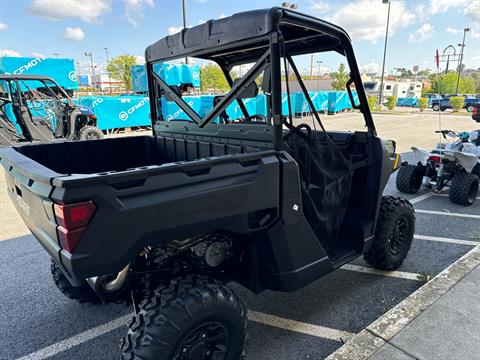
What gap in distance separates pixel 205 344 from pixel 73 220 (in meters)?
1.03

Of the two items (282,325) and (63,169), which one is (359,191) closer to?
(282,325)

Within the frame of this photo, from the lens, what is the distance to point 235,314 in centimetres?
197

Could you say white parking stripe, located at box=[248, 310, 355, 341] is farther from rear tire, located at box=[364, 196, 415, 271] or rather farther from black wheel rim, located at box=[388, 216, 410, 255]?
black wheel rim, located at box=[388, 216, 410, 255]

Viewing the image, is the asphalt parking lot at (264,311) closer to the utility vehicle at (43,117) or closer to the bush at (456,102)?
the utility vehicle at (43,117)

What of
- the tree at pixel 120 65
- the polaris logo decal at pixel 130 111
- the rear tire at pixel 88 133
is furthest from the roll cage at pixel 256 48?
the tree at pixel 120 65

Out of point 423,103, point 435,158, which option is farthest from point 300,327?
point 423,103

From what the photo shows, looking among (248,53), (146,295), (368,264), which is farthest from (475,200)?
(146,295)

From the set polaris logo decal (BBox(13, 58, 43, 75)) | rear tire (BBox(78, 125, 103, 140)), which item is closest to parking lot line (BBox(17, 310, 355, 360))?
rear tire (BBox(78, 125, 103, 140))

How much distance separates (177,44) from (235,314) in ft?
6.68

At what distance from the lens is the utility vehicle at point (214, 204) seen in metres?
1.59

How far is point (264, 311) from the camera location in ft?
9.15

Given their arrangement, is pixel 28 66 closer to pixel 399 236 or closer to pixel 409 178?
pixel 409 178

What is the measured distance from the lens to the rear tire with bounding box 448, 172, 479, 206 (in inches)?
201

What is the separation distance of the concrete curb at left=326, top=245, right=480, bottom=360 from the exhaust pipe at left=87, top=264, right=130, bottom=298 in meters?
1.42
